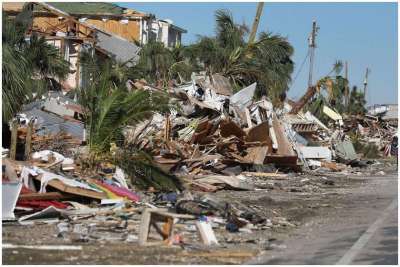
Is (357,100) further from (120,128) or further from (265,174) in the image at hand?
(120,128)

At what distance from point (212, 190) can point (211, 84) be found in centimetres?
1091

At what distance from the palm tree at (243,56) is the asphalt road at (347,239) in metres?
18.3

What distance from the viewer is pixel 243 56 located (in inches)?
1473

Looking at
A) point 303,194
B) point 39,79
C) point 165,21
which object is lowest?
point 303,194

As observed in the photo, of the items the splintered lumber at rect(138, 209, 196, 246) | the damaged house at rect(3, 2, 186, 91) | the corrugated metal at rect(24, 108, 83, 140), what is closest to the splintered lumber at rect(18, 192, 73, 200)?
the splintered lumber at rect(138, 209, 196, 246)

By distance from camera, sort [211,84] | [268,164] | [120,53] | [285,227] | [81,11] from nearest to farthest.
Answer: [285,227]
[268,164]
[211,84]
[120,53]
[81,11]

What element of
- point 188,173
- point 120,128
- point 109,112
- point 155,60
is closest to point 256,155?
point 188,173

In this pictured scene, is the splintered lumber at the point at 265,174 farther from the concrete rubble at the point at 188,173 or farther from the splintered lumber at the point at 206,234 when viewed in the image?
the splintered lumber at the point at 206,234

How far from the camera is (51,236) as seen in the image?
1160 centimetres

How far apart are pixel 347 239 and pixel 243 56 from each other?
83.8ft

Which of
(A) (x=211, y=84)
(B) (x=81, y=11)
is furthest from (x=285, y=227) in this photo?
(B) (x=81, y=11)

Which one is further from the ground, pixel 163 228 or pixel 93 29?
pixel 93 29

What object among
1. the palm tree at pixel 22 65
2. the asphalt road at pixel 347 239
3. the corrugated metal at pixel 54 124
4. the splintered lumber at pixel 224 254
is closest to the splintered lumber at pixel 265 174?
the corrugated metal at pixel 54 124

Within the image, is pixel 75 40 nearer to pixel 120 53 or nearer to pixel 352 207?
pixel 120 53
